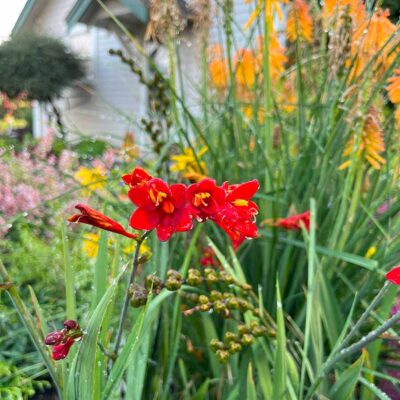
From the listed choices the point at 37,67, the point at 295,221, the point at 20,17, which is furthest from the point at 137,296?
the point at 37,67

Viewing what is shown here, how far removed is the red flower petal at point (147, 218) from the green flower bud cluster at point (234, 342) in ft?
0.90

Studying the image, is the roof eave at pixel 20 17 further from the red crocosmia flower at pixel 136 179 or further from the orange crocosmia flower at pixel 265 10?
the red crocosmia flower at pixel 136 179

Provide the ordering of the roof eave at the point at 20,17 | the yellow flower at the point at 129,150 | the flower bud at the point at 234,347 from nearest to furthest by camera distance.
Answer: the flower bud at the point at 234,347 → the yellow flower at the point at 129,150 → the roof eave at the point at 20,17

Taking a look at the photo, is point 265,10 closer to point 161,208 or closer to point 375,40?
point 375,40

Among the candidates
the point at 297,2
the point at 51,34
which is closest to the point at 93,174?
the point at 297,2

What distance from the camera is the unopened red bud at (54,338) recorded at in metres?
0.55

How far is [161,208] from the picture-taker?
557mm

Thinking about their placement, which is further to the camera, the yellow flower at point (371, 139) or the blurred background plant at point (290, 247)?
the yellow flower at point (371, 139)

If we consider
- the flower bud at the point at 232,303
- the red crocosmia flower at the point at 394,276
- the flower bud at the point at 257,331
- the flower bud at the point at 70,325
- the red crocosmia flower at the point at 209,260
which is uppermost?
the red crocosmia flower at the point at 394,276

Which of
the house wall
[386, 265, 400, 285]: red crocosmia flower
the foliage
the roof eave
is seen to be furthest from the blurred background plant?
the foliage

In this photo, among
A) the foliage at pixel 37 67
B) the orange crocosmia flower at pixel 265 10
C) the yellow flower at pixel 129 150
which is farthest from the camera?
the foliage at pixel 37 67

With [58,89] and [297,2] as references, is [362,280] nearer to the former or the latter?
[297,2]

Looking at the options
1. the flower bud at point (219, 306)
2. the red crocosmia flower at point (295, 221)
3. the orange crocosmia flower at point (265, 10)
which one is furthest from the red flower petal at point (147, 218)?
the orange crocosmia flower at point (265, 10)

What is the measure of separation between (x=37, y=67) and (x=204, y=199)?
10.9m
